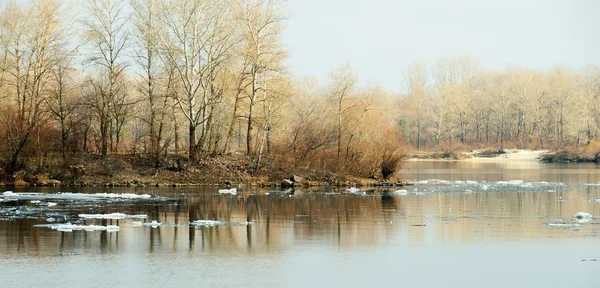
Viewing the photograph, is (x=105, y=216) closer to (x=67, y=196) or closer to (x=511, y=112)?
(x=67, y=196)

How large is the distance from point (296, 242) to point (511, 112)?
96.5m

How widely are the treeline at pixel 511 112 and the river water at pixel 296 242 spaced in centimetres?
7536

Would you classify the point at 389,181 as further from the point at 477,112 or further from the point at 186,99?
the point at 477,112

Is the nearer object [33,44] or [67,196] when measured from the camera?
[67,196]

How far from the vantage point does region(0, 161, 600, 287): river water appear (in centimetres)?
1289

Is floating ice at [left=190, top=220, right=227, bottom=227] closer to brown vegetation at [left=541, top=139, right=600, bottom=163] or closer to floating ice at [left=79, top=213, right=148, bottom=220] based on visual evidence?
floating ice at [left=79, top=213, right=148, bottom=220]

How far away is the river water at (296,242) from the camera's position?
12.9 meters

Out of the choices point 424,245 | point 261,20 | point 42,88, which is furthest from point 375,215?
point 42,88

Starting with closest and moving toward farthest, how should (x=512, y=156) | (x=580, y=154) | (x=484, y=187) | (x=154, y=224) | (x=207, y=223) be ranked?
(x=154, y=224) → (x=207, y=223) → (x=484, y=187) → (x=580, y=154) → (x=512, y=156)

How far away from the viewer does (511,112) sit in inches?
4250

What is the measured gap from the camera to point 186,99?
39.4 m

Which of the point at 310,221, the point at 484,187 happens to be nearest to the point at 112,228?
the point at 310,221

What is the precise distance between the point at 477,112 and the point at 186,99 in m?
79.3

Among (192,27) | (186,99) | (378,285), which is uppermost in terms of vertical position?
(192,27)
